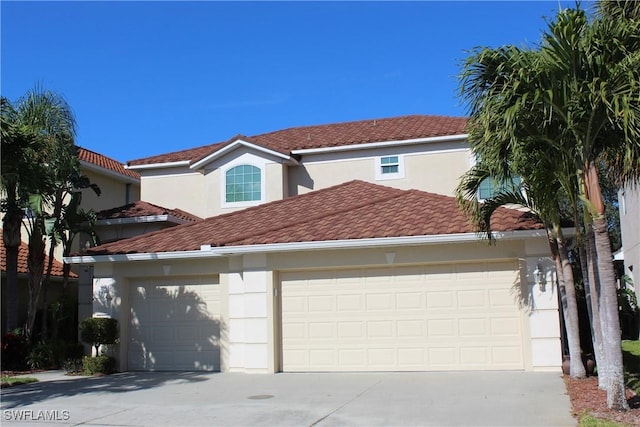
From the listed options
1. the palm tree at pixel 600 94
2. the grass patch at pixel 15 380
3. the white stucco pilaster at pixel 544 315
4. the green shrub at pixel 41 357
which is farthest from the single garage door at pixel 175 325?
the palm tree at pixel 600 94

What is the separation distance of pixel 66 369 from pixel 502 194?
11.3 metres

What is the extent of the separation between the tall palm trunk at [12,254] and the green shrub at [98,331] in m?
2.99

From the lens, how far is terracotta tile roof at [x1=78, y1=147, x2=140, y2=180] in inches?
963

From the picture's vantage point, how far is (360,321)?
14188 millimetres

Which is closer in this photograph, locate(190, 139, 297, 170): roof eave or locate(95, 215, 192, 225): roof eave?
locate(95, 215, 192, 225): roof eave

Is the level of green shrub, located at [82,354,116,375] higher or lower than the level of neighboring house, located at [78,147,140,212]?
lower

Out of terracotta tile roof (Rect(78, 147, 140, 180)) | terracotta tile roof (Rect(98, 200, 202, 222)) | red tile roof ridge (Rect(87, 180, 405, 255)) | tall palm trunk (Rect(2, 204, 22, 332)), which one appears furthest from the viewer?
terracotta tile roof (Rect(78, 147, 140, 180))

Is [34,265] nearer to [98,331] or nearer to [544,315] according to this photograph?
[98,331]

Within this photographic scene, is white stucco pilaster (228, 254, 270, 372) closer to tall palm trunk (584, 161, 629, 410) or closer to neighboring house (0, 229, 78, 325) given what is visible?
neighboring house (0, 229, 78, 325)

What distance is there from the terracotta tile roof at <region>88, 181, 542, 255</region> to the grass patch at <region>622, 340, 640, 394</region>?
3326 mm

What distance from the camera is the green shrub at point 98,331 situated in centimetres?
1521

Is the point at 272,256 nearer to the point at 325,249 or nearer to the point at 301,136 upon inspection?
the point at 325,249

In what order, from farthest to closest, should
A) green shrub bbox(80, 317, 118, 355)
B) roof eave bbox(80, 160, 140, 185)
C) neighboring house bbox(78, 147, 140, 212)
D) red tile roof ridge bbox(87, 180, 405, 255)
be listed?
1. neighboring house bbox(78, 147, 140, 212)
2. roof eave bbox(80, 160, 140, 185)
3. red tile roof ridge bbox(87, 180, 405, 255)
4. green shrub bbox(80, 317, 118, 355)

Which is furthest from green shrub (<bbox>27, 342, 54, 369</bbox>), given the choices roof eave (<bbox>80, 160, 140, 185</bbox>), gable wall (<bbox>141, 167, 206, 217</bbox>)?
roof eave (<bbox>80, 160, 140, 185</bbox>)
